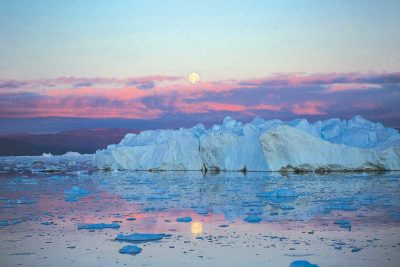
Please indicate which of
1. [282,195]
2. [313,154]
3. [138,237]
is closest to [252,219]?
[138,237]

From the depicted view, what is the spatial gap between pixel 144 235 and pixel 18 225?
2.66 meters

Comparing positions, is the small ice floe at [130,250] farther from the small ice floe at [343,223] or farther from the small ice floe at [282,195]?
the small ice floe at [282,195]

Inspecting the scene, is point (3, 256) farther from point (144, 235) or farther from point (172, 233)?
point (172, 233)

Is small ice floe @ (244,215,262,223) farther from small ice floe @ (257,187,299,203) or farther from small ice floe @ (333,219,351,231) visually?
small ice floe @ (257,187,299,203)

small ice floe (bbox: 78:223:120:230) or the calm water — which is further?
small ice floe (bbox: 78:223:120:230)

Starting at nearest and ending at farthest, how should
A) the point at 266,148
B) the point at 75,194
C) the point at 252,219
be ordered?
the point at 252,219 < the point at 75,194 < the point at 266,148

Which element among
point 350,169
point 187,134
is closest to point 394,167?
point 350,169

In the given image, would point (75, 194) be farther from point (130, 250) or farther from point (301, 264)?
point (301, 264)

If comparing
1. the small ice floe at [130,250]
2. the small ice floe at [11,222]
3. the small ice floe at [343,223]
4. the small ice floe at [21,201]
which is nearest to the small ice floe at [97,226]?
the small ice floe at [11,222]

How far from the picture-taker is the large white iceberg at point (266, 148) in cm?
2517

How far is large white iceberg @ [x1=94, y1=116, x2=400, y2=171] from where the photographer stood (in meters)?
25.2

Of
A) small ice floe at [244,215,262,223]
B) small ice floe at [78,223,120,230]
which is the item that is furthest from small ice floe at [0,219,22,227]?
small ice floe at [244,215,262,223]

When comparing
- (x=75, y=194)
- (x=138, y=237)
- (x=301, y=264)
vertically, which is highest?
(x=301, y=264)

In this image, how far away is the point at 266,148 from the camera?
25.5 m
